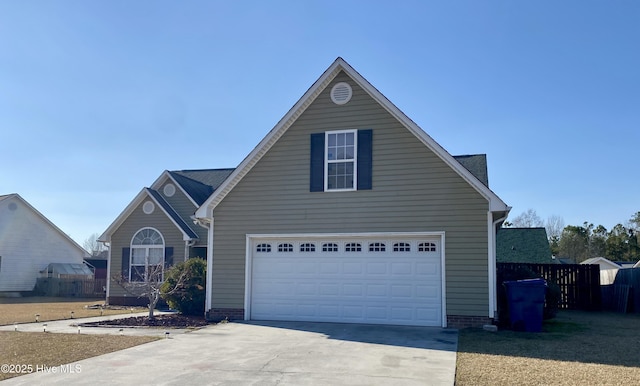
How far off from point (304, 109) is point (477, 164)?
722 centimetres

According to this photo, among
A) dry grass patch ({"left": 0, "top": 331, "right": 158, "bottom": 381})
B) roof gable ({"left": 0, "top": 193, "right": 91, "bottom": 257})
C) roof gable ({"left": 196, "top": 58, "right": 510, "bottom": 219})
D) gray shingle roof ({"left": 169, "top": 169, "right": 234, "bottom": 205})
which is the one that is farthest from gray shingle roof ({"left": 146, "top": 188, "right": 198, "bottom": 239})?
roof gable ({"left": 0, "top": 193, "right": 91, "bottom": 257})

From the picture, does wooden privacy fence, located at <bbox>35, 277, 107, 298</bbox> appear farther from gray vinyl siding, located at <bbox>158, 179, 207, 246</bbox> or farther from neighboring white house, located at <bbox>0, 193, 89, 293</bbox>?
gray vinyl siding, located at <bbox>158, 179, 207, 246</bbox>

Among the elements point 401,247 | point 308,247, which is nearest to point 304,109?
point 308,247

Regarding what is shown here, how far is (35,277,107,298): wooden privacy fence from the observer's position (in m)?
27.2

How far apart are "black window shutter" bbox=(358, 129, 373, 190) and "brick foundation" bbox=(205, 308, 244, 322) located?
16.0 feet

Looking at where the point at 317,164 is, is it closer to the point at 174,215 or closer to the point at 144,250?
the point at 174,215

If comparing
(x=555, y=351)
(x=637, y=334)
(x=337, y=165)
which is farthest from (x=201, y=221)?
(x=637, y=334)

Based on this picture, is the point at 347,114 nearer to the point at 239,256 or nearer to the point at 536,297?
the point at 239,256

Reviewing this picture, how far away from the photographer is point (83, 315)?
16875mm

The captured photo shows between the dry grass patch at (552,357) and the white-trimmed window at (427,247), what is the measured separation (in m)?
2.20

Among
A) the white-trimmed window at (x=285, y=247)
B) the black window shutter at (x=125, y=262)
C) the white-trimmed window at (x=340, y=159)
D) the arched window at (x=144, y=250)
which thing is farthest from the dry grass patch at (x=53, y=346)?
the black window shutter at (x=125, y=262)

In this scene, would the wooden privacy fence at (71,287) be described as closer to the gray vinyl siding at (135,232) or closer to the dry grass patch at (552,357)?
the gray vinyl siding at (135,232)

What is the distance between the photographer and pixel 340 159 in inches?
568

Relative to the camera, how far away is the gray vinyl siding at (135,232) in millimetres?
21359
